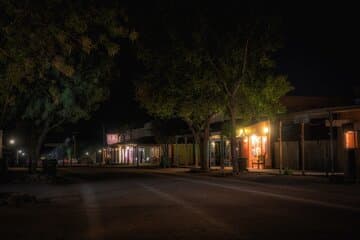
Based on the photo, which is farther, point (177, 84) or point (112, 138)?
point (112, 138)

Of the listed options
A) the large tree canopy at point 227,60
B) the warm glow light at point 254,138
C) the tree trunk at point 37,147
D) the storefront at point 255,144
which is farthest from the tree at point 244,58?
the tree trunk at point 37,147

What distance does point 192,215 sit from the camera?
40.2ft

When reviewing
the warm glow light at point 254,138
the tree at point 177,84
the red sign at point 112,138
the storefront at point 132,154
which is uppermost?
the tree at point 177,84

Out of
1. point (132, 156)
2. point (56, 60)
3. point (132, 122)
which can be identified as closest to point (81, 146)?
point (132, 122)

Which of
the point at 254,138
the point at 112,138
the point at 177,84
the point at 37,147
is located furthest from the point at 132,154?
the point at 177,84

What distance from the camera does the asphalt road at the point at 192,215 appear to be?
983cm

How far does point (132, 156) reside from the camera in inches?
2335

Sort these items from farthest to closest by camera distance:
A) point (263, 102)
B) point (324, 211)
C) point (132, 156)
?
point (132, 156)
point (263, 102)
point (324, 211)

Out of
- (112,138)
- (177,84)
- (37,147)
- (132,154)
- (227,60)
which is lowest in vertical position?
(132,154)

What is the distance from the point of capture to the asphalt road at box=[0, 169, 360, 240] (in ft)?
32.2

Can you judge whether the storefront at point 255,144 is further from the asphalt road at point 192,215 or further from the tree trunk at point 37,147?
the asphalt road at point 192,215

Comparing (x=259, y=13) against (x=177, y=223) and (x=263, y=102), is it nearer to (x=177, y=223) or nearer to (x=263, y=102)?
(x=263, y=102)

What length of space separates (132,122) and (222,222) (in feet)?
188

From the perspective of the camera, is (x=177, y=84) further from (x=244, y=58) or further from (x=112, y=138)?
(x=112, y=138)
